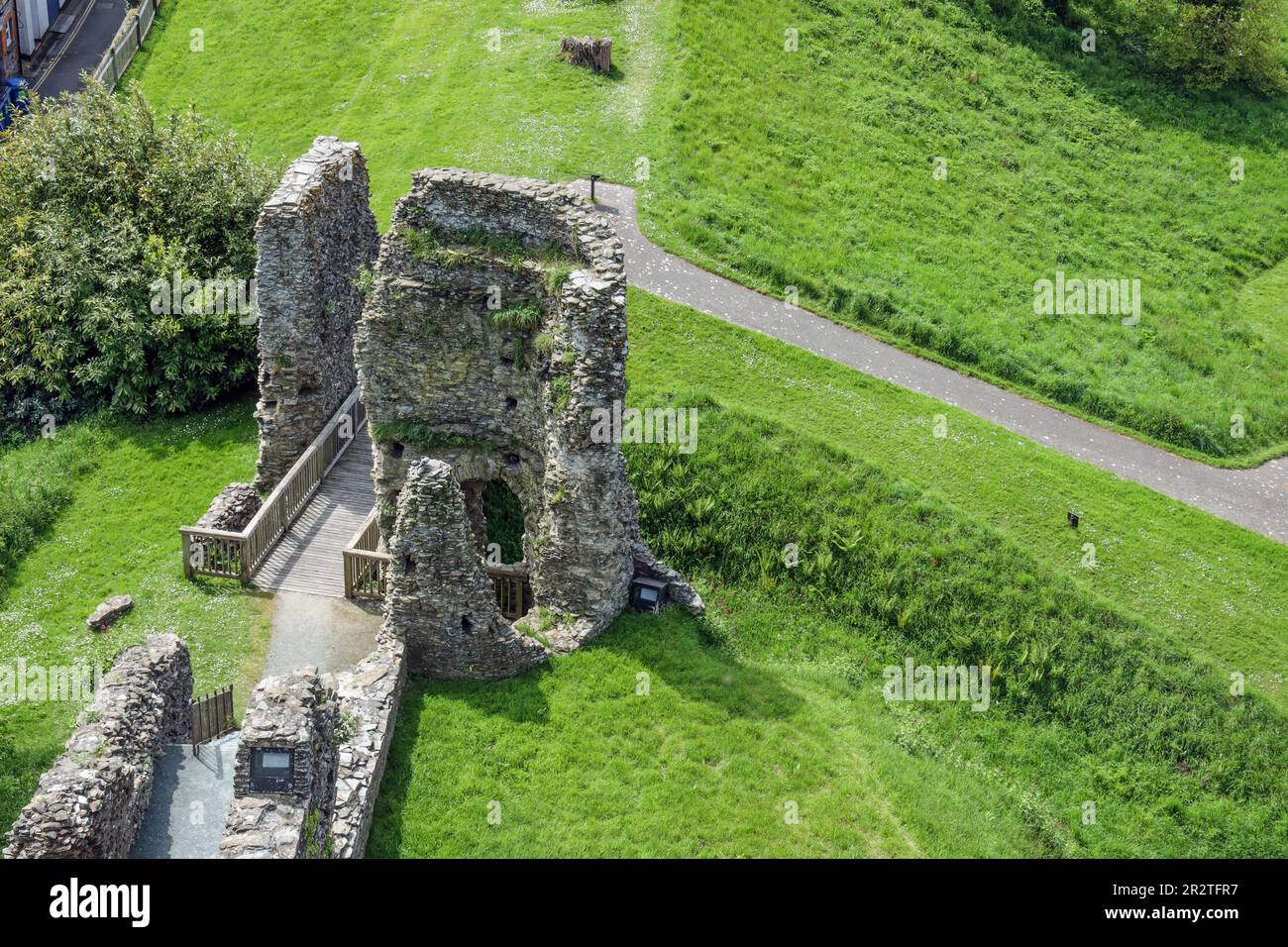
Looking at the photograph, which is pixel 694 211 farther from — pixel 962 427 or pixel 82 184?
pixel 82 184

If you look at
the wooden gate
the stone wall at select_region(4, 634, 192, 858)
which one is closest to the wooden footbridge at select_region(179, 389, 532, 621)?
the wooden gate

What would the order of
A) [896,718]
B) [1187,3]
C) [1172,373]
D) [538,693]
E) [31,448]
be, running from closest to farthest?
1. [538,693]
2. [896,718]
3. [31,448]
4. [1172,373]
5. [1187,3]

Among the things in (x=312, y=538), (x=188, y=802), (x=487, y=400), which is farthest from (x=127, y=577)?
(x=188, y=802)

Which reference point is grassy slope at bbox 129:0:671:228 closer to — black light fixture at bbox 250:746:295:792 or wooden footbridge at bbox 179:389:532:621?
wooden footbridge at bbox 179:389:532:621

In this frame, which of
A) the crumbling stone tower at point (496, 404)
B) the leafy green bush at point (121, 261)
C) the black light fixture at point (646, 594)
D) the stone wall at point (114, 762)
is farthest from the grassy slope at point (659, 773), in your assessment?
the leafy green bush at point (121, 261)

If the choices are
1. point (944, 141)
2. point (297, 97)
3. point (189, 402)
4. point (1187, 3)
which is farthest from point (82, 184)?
point (1187, 3)

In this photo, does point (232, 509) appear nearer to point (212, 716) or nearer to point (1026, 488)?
point (212, 716)
